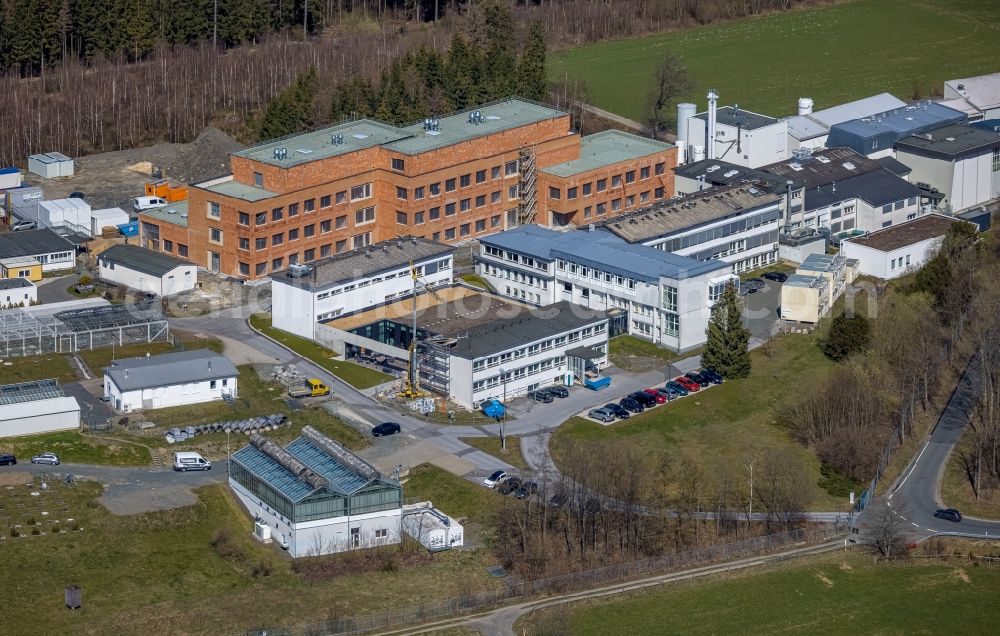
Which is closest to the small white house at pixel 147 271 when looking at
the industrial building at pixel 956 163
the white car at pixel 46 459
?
the white car at pixel 46 459

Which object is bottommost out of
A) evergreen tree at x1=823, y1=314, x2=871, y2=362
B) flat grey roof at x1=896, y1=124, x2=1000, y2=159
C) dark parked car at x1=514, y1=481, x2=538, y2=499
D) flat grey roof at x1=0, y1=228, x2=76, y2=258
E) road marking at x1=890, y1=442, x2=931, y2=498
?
road marking at x1=890, y1=442, x2=931, y2=498

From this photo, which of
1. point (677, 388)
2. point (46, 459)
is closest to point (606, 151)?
point (677, 388)

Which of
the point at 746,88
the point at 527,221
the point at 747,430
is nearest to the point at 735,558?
the point at 747,430

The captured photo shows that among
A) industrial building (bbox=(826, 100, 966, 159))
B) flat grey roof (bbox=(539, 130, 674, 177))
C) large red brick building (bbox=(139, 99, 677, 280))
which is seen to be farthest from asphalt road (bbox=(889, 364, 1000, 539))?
industrial building (bbox=(826, 100, 966, 159))

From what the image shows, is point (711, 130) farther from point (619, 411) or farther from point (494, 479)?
point (494, 479)

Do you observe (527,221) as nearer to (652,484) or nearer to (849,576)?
(652,484)

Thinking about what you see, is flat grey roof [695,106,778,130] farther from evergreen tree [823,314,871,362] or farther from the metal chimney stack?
evergreen tree [823,314,871,362]

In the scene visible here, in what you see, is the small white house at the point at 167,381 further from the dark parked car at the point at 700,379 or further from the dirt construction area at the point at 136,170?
the dirt construction area at the point at 136,170
